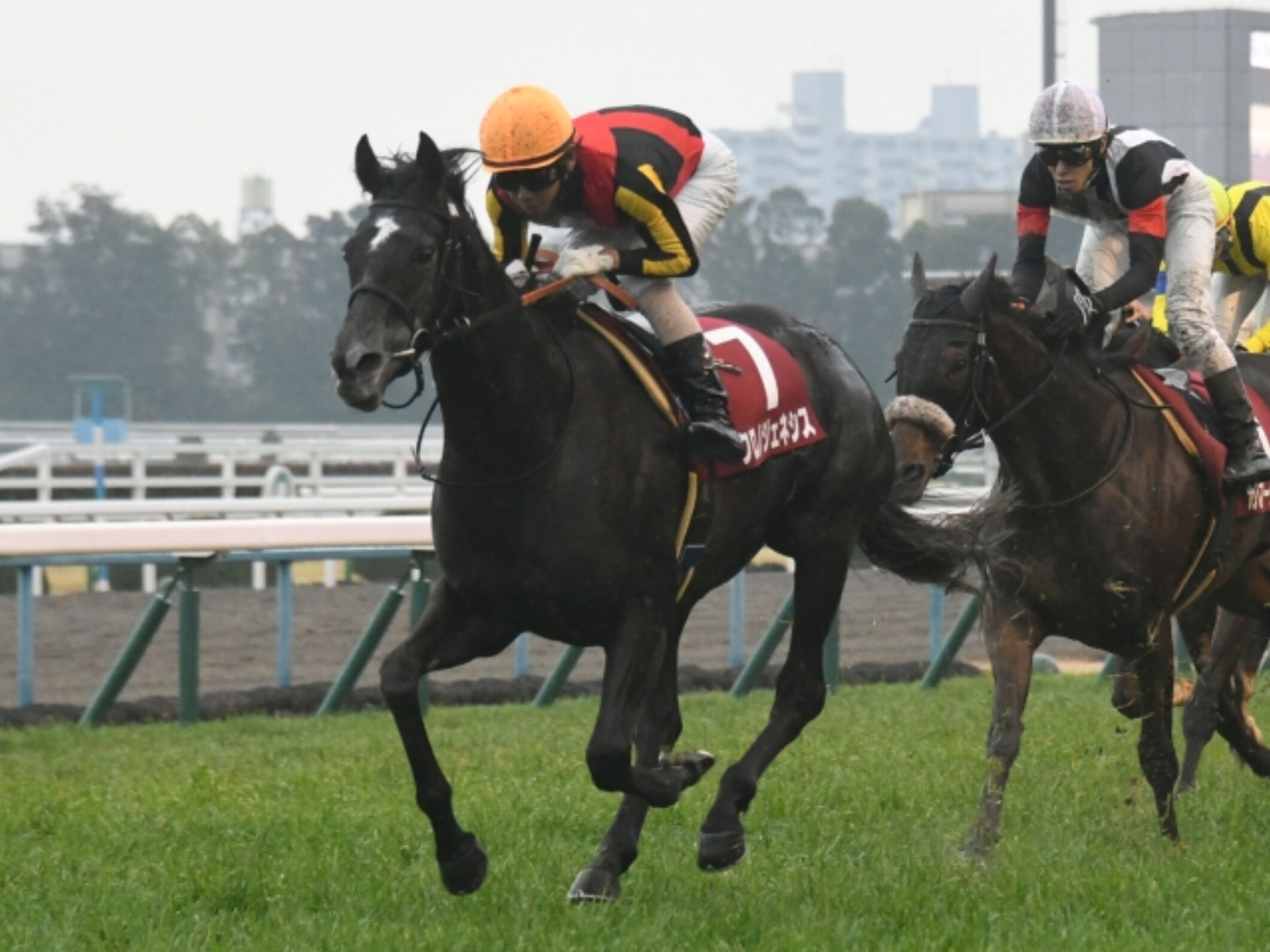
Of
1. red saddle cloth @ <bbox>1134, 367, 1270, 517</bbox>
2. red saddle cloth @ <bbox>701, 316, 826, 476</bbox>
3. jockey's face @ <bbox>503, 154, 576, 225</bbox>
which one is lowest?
red saddle cloth @ <bbox>1134, 367, 1270, 517</bbox>

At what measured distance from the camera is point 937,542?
6504 millimetres

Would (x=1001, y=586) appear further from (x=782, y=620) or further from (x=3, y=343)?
(x=3, y=343)

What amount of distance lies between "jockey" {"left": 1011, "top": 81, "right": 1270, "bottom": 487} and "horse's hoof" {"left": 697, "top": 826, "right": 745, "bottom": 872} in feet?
5.86

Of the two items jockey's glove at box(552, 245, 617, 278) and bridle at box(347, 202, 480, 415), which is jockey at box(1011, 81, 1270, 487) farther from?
bridle at box(347, 202, 480, 415)

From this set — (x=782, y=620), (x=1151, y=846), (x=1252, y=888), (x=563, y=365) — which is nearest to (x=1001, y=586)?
(x=1151, y=846)

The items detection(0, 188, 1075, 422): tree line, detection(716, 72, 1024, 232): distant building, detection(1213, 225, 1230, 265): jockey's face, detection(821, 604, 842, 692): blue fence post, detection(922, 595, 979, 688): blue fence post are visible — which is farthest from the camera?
detection(716, 72, 1024, 232): distant building

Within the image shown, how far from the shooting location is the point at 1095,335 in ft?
21.9

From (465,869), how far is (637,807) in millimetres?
513

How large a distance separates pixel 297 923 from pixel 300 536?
4.77m

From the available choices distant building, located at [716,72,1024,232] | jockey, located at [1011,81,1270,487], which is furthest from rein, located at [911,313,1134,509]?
distant building, located at [716,72,1024,232]

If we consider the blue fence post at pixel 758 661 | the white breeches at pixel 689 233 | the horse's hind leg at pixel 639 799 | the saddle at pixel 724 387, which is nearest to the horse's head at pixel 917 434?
the saddle at pixel 724 387

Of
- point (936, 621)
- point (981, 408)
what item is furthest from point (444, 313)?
point (936, 621)

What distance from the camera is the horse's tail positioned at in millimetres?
6371

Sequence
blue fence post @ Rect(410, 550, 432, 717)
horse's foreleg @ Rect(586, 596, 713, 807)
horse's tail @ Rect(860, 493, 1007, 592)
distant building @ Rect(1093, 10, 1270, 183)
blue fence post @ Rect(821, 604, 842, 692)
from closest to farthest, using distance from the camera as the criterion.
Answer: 1. horse's foreleg @ Rect(586, 596, 713, 807)
2. horse's tail @ Rect(860, 493, 1007, 592)
3. blue fence post @ Rect(410, 550, 432, 717)
4. blue fence post @ Rect(821, 604, 842, 692)
5. distant building @ Rect(1093, 10, 1270, 183)
